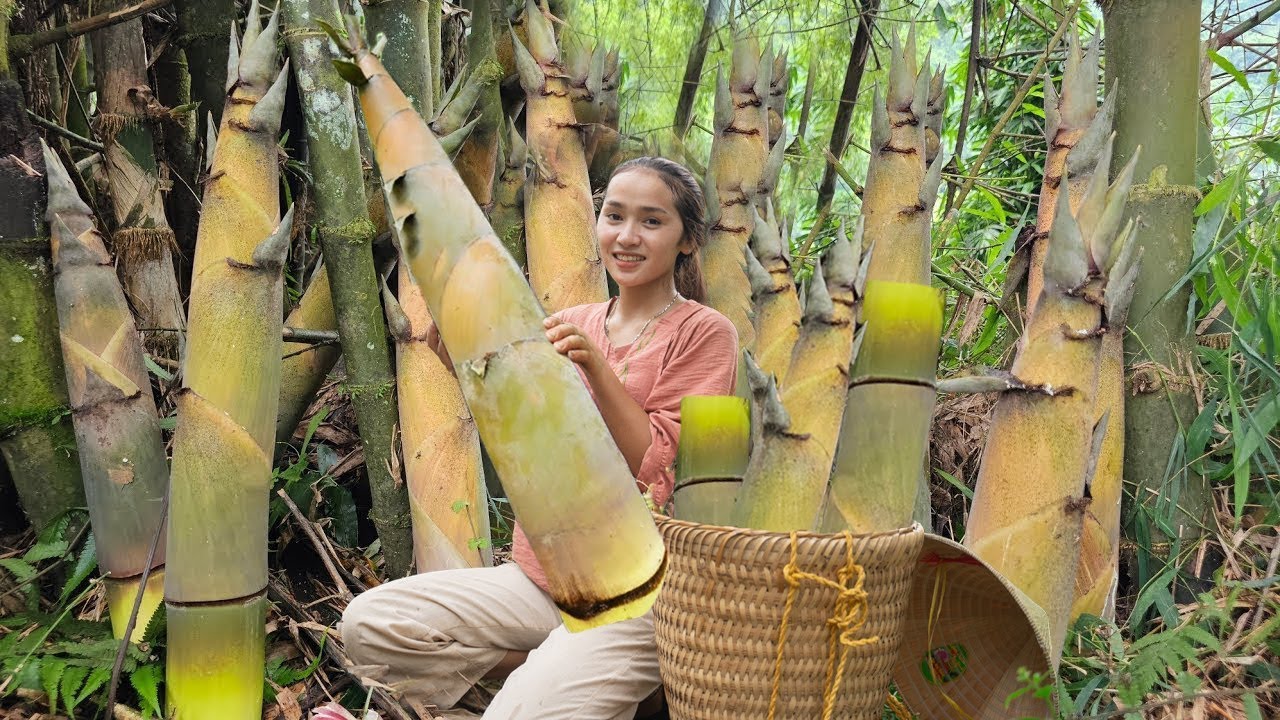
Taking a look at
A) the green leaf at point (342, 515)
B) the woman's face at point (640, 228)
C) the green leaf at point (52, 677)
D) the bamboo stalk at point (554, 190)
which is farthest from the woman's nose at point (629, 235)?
the green leaf at point (52, 677)

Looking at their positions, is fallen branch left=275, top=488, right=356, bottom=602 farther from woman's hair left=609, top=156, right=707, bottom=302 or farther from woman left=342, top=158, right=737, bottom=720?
woman's hair left=609, top=156, right=707, bottom=302

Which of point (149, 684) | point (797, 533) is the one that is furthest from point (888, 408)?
point (149, 684)

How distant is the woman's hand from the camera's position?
1.42 metres

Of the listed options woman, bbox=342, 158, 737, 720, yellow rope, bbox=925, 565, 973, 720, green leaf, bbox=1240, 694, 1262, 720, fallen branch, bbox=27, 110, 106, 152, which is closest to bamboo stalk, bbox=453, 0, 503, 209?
woman, bbox=342, 158, 737, 720

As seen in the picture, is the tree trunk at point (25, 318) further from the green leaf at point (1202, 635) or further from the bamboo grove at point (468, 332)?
the green leaf at point (1202, 635)

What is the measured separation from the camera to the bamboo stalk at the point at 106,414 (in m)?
1.82

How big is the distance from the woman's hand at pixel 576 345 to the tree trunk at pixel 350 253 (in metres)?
0.72

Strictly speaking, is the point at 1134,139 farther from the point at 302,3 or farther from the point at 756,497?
the point at 302,3

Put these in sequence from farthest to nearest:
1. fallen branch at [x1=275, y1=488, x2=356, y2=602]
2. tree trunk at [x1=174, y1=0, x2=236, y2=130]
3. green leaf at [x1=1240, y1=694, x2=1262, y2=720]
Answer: tree trunk at [x1=174, y1=0, x2=236, y2=130]
fallen branch at [x1=275, y1=488, x2=356, y2=602]
green leaf at [x1=1240, y1=694, x2=1262, y2=720]

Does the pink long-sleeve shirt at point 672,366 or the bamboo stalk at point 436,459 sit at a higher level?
the pink long-sleeve shirt at point 672,366

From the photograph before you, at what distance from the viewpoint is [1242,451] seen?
5.98 ft

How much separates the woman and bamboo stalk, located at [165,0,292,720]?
0.71ft

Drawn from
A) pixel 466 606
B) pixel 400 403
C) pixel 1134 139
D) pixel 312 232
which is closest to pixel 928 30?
pixel 1134 139

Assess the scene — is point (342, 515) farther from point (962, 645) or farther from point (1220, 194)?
point (1220, 194)
